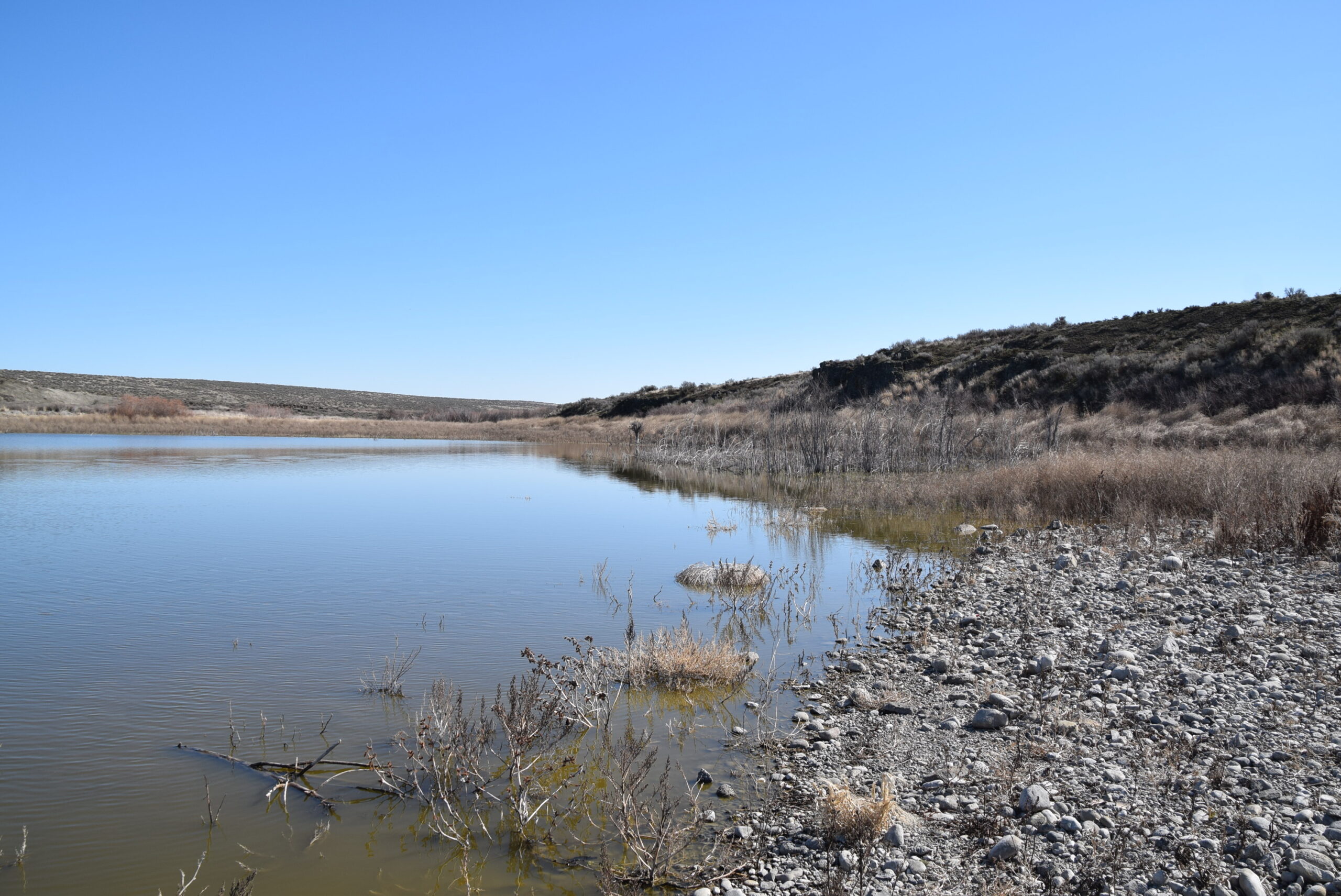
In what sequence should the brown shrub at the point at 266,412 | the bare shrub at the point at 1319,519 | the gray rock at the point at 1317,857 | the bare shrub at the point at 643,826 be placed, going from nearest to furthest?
the gray rock at the point at 1317,857 → the bare shrub at the point at 643,826 → the bare shrub at the point at 1319,519 → the brown shrub at the point at 266,412

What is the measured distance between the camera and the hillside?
6594cm

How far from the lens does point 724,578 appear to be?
33.4 feet

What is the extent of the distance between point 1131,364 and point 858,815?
3501cm

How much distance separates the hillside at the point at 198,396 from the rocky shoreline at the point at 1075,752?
7580 cm

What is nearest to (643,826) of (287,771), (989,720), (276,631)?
(287,771)

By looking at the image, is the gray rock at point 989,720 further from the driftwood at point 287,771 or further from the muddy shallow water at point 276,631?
Result: the driftwood at point 287,771

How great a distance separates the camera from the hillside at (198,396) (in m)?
65.9

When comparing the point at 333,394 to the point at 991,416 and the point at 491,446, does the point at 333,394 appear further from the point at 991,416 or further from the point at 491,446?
the point at 991,416

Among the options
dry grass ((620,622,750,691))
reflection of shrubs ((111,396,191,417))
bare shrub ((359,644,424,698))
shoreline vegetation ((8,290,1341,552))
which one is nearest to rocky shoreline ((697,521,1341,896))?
dry grass ((620,622,750,691))

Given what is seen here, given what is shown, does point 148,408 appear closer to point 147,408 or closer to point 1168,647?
point 147,408

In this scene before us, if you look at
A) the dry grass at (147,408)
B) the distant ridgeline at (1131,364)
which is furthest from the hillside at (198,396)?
the distant ridgeline at (1131,364)

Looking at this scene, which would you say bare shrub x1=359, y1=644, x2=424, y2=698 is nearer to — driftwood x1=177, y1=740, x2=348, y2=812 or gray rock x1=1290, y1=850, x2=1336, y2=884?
driftwood x1=177, y1=740, x2=348, y2=812

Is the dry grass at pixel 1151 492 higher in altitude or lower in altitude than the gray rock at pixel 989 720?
higher

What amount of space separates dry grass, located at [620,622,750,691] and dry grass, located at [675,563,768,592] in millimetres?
3056
